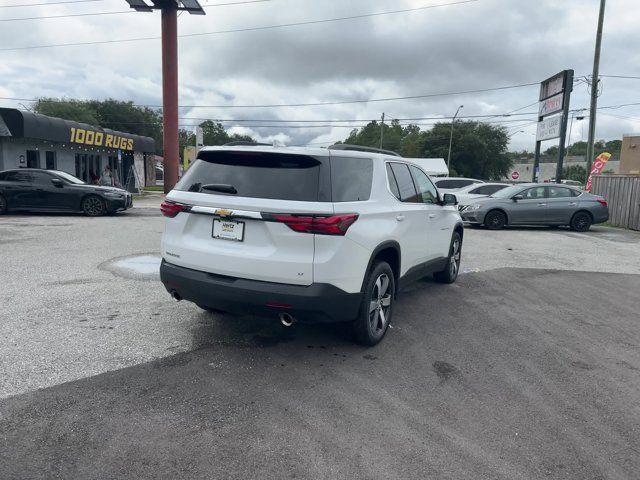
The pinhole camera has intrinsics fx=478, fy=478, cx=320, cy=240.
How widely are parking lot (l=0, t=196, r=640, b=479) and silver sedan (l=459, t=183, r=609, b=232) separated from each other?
27.8 ft

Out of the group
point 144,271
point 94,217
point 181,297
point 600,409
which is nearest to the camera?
point 600,409

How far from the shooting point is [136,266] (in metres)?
7.51

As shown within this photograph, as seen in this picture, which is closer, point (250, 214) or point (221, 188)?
point (250, 214)

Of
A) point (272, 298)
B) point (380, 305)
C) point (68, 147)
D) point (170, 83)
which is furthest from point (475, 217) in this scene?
point (68, 147)

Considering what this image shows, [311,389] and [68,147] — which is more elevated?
[68,147]

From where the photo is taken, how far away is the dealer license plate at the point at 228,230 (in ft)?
12.6

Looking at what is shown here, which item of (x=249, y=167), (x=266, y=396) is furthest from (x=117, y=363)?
(x=249, y=167)

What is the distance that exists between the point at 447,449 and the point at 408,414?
436 mm

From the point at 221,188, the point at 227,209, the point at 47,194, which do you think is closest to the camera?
the point at 227,209

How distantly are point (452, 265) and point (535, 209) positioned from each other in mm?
9097

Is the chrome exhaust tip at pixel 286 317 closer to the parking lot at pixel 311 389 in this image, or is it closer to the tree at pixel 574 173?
the parking lot at pixel 311 389

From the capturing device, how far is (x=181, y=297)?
14.0 feet

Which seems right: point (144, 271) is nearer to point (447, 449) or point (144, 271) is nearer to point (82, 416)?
point (82, 416)

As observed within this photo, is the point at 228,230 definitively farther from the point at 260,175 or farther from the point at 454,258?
the point at 454,258
